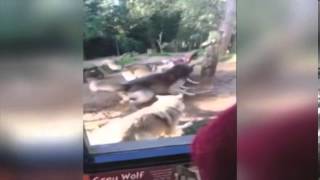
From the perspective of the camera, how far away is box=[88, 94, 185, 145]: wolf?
5.75 feet

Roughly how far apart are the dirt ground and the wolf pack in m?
0.02

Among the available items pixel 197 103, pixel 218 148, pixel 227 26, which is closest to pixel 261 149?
pixel 218 148

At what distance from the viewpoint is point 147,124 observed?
1817 mm

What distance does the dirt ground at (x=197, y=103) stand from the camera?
5.62 ft

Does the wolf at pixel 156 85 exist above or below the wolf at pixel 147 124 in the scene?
above

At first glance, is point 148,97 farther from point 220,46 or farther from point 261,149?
point 261,149

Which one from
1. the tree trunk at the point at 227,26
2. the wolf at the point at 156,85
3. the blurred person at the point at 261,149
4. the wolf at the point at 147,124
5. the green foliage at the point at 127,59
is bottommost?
the blurred person at the point at 261,149

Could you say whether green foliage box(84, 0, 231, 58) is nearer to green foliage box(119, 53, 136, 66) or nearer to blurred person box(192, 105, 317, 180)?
green foliage box(119, 53, 136, 66)

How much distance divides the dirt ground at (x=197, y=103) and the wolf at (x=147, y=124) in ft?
0.10

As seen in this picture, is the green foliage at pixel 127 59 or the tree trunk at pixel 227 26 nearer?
the green foliage at pixel 127 59

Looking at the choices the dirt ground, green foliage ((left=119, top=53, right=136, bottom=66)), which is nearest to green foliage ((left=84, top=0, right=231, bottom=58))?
green foliage ((left=119, top=53, right=136, bottom=66))

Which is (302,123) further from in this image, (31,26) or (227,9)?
(31,26)

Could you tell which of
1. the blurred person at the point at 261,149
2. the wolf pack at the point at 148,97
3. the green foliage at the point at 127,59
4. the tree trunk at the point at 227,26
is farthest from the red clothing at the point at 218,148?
the green foliage at the point at 127,59

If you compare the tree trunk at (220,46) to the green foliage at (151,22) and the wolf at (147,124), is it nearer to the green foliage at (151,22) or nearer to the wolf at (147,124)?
the green foliage at (151,22)
